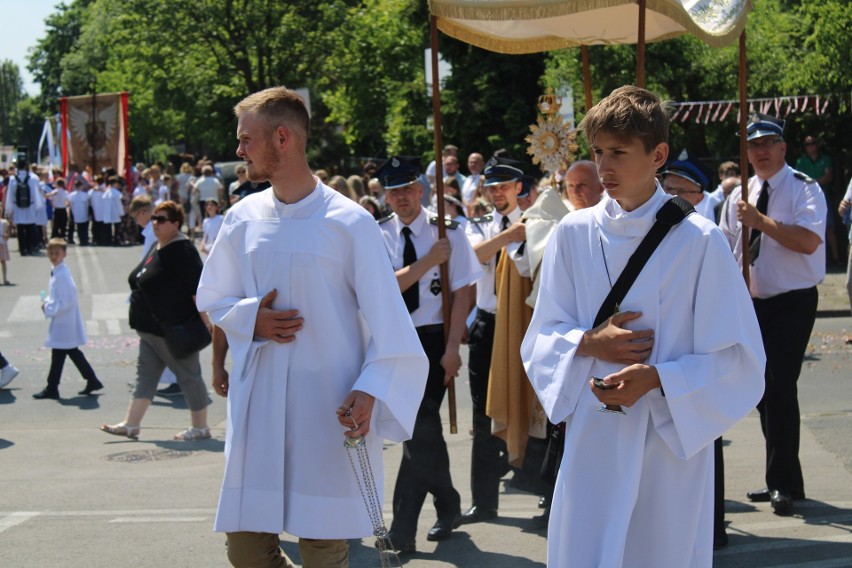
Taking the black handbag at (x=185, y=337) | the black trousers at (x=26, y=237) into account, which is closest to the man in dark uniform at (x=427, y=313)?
the black handbag at (x=185, y=337)

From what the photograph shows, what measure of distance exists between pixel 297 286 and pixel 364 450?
24.6 inches

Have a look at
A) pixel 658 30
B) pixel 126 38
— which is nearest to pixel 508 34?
pixel 658 30

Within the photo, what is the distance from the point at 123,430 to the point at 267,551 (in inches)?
240

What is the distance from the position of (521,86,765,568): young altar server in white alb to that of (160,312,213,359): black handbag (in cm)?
632

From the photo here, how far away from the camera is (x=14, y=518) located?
24.0 feet

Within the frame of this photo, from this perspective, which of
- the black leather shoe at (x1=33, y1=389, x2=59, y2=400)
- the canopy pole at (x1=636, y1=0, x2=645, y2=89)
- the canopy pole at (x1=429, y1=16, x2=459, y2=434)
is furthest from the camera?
the black leather shoe at (x1=33, y1=389, x2=59, y2=400)

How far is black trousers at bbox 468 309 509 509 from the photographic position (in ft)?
23.2

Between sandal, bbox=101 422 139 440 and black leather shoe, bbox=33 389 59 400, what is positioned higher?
sandal, bbox=101 422 139 440

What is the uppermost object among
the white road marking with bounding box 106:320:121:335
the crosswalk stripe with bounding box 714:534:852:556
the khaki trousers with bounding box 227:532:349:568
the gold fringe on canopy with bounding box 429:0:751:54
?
the gold fringe on canopy with bounding box 429:0:751:54

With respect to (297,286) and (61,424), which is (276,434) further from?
(61,424)

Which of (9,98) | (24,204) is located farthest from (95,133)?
(9,98)

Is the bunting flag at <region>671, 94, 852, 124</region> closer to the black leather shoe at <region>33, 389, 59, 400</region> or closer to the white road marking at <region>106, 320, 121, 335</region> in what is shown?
the white road marking at <region>106, 320, 121, 335</region>

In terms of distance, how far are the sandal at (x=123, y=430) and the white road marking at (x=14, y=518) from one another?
2588 millimetres

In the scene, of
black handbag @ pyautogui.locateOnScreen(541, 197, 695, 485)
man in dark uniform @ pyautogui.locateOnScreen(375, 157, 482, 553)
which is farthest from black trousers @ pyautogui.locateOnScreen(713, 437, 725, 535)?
black handbag @ pyautogui.locateOnScreen(541, 197, 695, 485)
